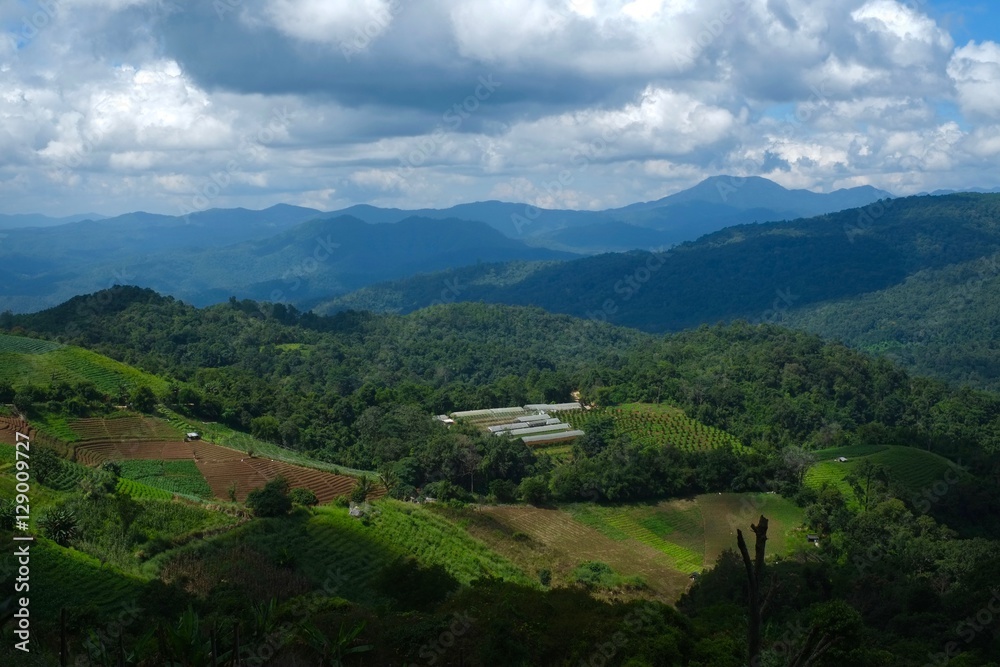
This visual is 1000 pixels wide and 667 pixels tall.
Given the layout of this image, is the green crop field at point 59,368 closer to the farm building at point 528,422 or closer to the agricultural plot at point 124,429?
the agricultural plot at point 124,429

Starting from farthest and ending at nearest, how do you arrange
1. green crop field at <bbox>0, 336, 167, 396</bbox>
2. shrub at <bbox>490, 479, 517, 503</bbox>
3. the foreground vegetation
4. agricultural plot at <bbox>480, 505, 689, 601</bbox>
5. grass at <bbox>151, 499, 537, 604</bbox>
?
green crop field at <bbox>0, 336, 167, 396</bbox> < shrub at <bbox>490, 479, 517, 503</bbox> < agricultural plot at <bbox>480, 505, 689, 601</bbox> < grass at <bbox>151, 499, 537, 604</bbox> < the foreground vegetation

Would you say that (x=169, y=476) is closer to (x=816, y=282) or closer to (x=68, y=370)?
(x=68, y=370)

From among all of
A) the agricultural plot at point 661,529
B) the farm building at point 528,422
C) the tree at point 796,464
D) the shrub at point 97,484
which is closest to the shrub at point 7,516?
the shrub at point 97,484

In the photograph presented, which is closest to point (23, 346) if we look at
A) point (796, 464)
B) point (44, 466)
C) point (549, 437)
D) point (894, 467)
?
point (44, 466)

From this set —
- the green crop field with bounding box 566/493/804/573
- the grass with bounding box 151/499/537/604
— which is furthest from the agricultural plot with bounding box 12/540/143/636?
the green crop field with bounding box 566/493/804/573

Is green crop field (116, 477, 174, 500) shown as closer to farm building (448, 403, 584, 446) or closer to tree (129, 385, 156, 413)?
tree (129, 385, 156, 413)

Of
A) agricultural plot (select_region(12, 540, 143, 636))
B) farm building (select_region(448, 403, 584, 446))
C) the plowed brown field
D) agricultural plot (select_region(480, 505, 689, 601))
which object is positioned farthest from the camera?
farm building (select_region(448, 403, 584, 446))

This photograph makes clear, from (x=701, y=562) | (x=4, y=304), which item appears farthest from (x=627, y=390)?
(x=4, y=304)
